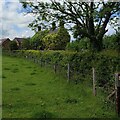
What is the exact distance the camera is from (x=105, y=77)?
459 inches

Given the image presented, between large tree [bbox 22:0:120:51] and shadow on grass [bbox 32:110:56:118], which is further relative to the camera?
large tree [bbox 22:0:120:51]

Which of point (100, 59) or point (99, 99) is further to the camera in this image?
point (100, 59)

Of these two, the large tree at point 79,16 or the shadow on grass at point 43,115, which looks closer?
the shadow on grass at point 43,115

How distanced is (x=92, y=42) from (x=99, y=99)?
35.9 ft

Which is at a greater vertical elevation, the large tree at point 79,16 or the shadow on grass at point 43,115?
the large tree at point 79,16

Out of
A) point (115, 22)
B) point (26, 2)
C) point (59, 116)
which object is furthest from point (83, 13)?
point (59, 116)

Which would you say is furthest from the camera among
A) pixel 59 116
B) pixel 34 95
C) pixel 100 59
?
pixel 100 59

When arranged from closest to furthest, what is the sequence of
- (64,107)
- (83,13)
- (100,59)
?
1. (64,107)
2. (100,59)
3. (83,13)

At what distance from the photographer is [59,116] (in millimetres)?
7520

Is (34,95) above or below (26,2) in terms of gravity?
below

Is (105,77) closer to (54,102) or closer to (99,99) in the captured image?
(99,99)

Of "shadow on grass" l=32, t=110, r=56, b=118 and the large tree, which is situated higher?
Answer: the large tree

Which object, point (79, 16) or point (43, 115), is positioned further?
point (79, 16)

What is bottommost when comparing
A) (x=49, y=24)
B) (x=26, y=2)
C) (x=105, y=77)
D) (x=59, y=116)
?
(x=59, y=116)
